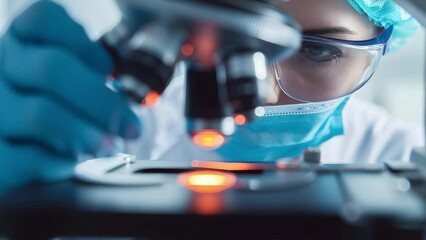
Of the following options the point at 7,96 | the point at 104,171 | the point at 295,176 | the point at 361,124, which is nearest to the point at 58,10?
the point at 7,96

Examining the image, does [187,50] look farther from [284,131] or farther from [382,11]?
[284,131]

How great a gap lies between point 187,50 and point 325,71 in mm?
686

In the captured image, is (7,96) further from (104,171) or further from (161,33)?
(161,33)

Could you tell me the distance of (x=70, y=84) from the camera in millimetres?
746

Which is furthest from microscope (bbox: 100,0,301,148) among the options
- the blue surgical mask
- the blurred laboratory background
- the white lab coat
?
the blurred laboratory background

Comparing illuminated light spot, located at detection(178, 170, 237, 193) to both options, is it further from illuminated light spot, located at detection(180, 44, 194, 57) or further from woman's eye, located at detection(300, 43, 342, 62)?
woman's eye, located at detection(300, 43, 342, 62)

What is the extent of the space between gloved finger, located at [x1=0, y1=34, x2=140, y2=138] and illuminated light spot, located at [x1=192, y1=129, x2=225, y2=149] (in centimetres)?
12

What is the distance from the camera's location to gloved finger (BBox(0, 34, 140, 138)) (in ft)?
2.43

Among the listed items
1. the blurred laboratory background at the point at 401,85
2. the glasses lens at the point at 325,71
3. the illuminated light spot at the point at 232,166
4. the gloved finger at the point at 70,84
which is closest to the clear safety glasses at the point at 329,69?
the glasses lens at the point at 325,71

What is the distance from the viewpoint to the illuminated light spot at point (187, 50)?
0.66 metres

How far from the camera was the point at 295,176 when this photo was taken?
0.82 meters

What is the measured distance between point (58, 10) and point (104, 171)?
255 millimetres

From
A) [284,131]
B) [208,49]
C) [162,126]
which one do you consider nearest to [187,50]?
[208,49]

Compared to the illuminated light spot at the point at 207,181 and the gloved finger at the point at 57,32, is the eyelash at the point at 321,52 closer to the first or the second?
the illuminated light spot at the point at 207,181
